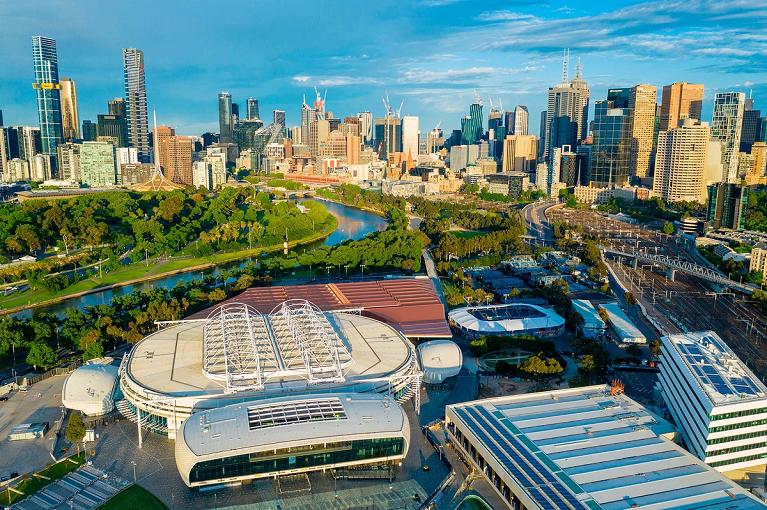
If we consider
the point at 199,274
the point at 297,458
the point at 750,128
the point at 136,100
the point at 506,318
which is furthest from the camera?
the point at 136,100

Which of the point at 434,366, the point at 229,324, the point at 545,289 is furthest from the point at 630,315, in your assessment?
the point at 229,324

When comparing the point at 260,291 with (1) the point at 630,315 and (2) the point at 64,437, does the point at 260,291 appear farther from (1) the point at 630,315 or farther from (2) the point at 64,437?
(1) the point at 630,315

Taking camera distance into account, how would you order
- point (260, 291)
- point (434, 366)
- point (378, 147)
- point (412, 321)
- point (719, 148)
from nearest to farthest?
point (434, 366) → point (412, 321) → point (260, 291) → point (719, 148) → point (378, 147)

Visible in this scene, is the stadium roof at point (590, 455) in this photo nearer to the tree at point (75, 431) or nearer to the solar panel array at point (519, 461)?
the solar panel array at point (519, 461)

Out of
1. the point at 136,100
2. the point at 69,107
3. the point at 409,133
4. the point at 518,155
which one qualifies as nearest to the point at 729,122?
the point at 518,155

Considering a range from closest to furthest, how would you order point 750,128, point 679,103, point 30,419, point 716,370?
point 716,370, point 30,419, point 679,103, point 750,128

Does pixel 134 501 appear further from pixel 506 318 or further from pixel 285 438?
pixel 506 318
